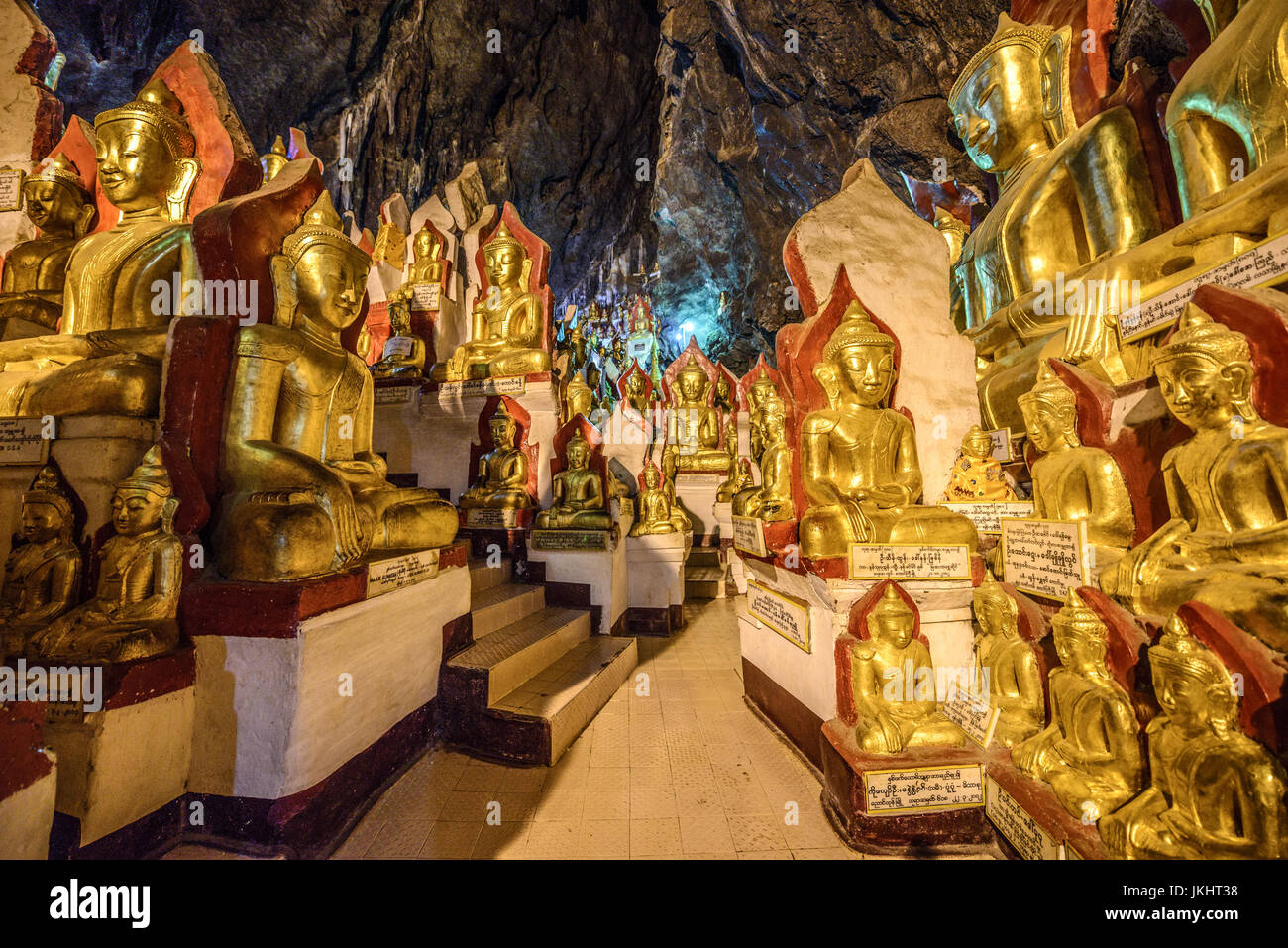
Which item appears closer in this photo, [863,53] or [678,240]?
[863,53]

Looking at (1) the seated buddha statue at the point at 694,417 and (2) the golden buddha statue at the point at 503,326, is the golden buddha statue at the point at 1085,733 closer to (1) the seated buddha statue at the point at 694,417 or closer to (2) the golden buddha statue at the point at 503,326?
(2) the golden buddha statue at the point at 503,326

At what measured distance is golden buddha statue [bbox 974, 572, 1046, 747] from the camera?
2.08 metres

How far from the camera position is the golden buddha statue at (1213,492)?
1788mm

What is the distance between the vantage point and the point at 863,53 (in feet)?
40.0

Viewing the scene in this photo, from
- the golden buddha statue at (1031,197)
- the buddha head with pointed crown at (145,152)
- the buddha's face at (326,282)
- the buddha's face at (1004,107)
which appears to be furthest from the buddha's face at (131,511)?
the buddha's face at (1004,107)

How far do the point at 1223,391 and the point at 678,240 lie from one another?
21.0m

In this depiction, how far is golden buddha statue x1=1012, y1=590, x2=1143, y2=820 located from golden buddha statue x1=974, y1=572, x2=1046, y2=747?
14 centimetres

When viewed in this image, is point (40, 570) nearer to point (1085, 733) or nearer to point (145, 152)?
point (145, 152)

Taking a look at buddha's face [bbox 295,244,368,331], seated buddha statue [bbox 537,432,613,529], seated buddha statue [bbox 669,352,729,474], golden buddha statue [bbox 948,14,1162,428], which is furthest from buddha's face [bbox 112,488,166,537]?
seated buddha statue [bbox 669,352,729,474]

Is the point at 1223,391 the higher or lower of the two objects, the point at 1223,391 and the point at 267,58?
the lower

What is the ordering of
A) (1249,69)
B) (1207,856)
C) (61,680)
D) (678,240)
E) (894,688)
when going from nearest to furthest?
(1207,856) → (61,680) → (894,688) → (1249,69) → (678,240)

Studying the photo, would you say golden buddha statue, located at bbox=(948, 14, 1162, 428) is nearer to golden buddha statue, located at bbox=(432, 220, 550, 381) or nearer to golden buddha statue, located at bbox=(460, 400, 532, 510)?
golden buddha statue, located at bbox=(460, 400, 532, 510)

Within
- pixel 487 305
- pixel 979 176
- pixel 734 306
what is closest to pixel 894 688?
pixel 487 305
